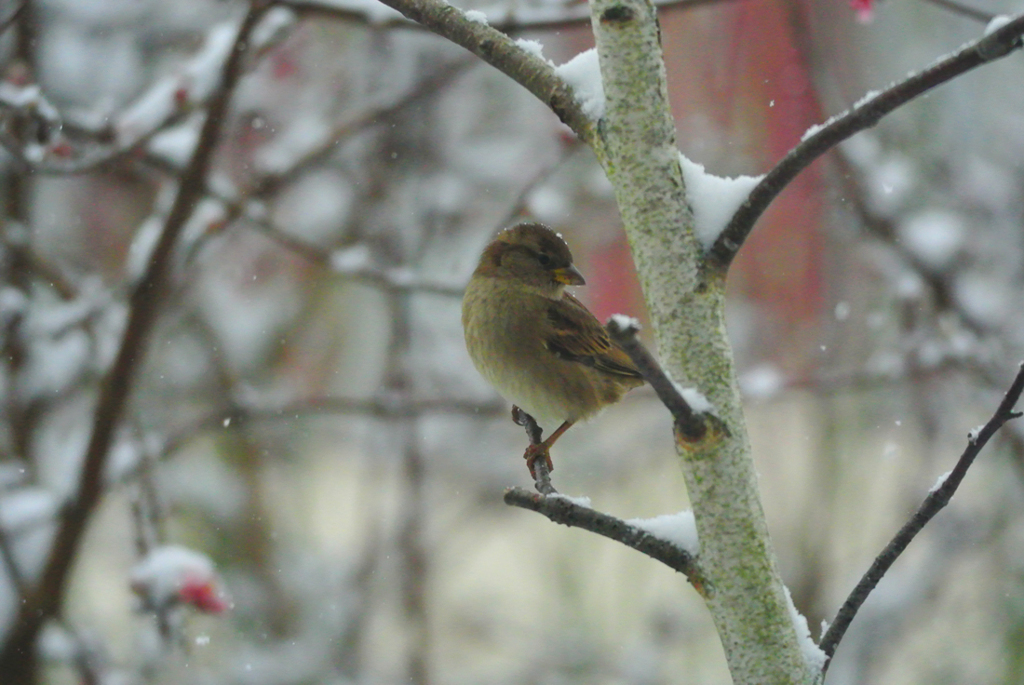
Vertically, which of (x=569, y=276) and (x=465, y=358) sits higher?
(x=465, y=358)

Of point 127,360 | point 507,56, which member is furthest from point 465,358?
point 507,56

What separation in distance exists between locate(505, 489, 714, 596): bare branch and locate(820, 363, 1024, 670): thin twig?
16 cm

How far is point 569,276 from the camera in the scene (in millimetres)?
2854

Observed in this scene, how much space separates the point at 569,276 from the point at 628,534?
167 centimetres

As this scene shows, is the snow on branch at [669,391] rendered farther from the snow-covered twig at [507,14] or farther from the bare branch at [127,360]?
the bare branch at [127,360]

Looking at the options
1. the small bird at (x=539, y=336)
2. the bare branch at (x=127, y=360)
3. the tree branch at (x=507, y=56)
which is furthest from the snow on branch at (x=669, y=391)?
the bare branch at (x=127, y=360)

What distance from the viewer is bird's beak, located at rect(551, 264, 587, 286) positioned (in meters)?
2.82

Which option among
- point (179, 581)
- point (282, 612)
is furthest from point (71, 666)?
point (282, 612)

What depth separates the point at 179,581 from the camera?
10.9 ft

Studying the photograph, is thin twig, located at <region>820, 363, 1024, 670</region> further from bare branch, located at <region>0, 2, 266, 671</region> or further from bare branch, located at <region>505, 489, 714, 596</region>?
bare branch, located at <region>0, 2, 266, 671</region>

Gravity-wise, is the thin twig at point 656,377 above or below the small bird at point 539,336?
below

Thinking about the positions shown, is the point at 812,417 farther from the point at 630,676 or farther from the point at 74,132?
the point at 74,132

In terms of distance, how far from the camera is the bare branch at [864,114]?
37.5 inches

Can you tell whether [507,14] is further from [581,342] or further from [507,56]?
[507,56]
